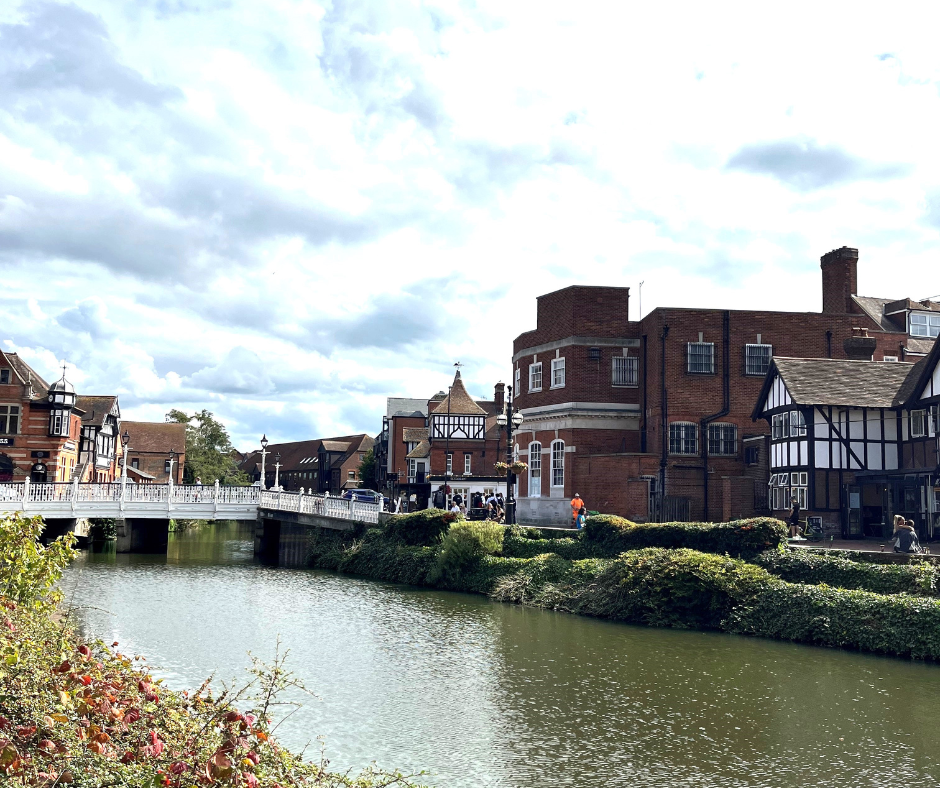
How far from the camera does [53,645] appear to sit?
9602 mm

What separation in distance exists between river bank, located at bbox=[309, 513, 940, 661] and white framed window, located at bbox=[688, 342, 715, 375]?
451 inches

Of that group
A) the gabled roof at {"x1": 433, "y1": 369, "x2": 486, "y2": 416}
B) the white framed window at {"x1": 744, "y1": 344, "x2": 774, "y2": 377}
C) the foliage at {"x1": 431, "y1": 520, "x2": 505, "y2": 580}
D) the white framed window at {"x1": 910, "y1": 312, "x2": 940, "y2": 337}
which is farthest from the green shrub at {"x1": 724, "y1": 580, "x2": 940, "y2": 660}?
the gabled roof at {"x1": 433, "y1": 369, "x2": 486, "y2": 416}

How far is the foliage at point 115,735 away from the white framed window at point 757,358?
3176cm

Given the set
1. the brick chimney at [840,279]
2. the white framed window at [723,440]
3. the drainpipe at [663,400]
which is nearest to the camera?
the drainpipe at [663,400]

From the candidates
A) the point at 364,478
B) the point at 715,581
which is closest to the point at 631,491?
the point at 715,581

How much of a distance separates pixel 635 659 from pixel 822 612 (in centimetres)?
490

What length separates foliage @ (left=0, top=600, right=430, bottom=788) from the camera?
6094 millimetres

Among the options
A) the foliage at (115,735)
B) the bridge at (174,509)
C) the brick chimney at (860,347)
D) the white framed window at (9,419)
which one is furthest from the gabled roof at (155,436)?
the foliage at (115,735)

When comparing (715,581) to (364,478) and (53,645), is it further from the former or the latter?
(364,478)

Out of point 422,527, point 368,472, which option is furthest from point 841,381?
point 368,472

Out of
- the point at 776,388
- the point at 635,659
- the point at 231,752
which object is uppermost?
the point at 776,388

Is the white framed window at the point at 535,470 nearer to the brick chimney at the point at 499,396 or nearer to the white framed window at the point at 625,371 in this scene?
the white framed window at the point at 625,371

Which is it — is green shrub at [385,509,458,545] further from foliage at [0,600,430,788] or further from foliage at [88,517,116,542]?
foliage at [0,600,430,788]

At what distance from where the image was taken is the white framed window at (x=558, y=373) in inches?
1503
